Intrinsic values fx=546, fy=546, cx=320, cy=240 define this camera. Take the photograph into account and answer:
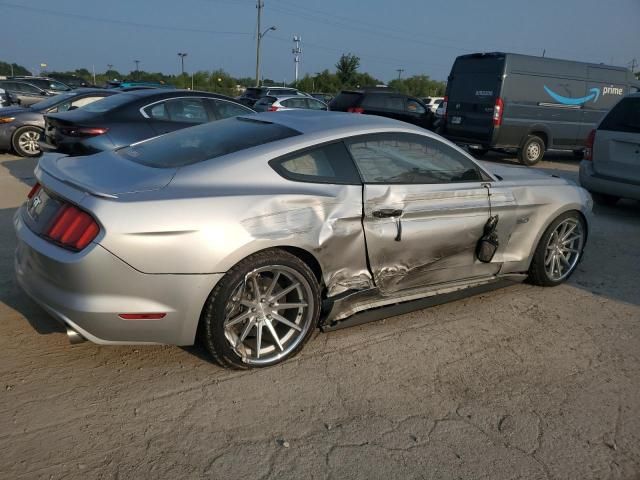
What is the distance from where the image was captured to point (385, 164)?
12.1ft

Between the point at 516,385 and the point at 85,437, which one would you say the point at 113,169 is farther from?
the point at 516,385

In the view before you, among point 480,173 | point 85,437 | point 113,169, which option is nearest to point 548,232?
point 480,173

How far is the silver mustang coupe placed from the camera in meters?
2.77

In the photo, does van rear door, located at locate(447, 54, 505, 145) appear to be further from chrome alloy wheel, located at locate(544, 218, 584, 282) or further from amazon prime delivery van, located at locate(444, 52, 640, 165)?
chrome alloy wheel, located at locate(544, 218, 584, 282)

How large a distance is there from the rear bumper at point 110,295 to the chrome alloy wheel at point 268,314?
264mm

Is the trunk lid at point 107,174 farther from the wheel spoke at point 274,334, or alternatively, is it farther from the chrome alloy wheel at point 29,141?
the chrome alloy wheel at point 29,141

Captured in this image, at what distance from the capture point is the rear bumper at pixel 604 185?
7.24 metres

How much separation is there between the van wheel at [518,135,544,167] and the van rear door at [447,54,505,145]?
105 cm

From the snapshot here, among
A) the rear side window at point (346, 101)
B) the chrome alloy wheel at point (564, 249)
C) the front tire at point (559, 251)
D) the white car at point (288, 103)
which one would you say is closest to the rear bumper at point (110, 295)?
the front tire at point (559, 251)

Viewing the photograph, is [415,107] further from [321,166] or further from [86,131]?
[321,166]

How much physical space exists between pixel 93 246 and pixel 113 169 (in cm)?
76

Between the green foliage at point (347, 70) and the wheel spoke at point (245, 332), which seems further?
the green foliage at point (347, 70)

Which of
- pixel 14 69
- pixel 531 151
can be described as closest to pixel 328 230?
pixel 531 151

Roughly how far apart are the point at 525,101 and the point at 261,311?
10.6 m
